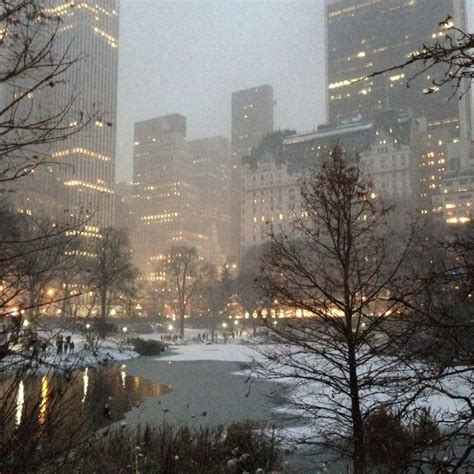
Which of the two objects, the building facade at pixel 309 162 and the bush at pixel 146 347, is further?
the building facade at pixel 309 162

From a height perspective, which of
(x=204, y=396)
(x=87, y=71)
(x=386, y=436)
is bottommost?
(x=204, y=396)

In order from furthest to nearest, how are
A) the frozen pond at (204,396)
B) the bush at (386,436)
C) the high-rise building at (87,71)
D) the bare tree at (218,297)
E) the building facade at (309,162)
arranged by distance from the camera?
the building facade at (309,162) < the bare tree at (218,297) < the frozen pond at (204,396) < the bush at (386,436) < the high-rise building at (87,71)

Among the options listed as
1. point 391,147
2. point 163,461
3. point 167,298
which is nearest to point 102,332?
point 163,461

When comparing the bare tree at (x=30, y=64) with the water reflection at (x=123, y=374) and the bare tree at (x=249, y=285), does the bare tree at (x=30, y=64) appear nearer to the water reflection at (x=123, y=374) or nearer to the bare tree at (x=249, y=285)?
the water reflection at (x=123, y=374)

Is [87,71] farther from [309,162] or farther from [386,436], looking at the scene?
[309,162]

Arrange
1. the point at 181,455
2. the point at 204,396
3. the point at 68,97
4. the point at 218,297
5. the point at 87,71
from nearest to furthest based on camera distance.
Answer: the point at 68,97, the point at 181,455, the point at 87,71, the point at 204,396, the point at 218,297

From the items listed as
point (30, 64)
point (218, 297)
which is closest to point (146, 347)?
point (218, 297)

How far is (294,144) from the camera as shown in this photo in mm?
171000

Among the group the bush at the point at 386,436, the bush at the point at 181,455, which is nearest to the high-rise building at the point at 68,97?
the bush at the point at 181,455

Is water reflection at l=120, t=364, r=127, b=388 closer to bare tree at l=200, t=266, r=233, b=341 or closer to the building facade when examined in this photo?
bare tree at l=200, t=266, r=233, b=341

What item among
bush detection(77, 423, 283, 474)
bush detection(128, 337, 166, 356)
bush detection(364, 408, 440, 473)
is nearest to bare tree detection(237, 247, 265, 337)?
bush detection(128, 337, 166, 356)

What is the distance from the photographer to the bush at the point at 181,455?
369 inches

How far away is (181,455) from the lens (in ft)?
34.4

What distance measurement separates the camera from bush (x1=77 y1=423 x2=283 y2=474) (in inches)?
369
